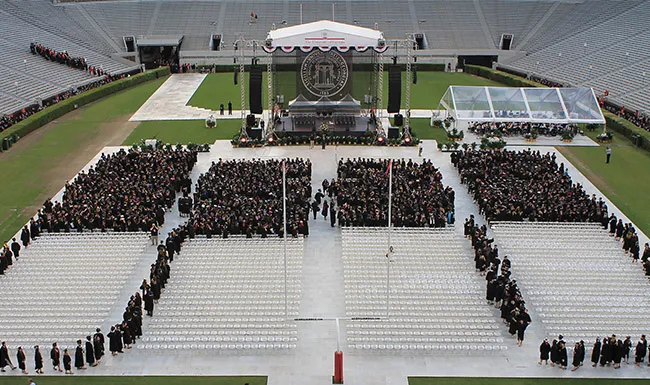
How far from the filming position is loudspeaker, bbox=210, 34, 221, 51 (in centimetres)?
7138

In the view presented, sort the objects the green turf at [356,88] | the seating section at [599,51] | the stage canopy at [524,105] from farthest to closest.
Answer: the seating section at [599,51] < the green turf at [356,88] < the stage canopy at [524,105]

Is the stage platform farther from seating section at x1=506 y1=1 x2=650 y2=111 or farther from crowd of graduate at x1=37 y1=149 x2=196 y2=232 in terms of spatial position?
seating section at x1=506 y1=1 x2=650 y2=111

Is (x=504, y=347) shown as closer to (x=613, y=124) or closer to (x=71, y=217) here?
(x=71, y=217)

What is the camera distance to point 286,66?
43.3 m

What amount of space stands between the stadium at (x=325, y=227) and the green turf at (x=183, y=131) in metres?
0.27

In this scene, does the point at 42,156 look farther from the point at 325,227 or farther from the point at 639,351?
the point at 639,351

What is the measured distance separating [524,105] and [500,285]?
24.6 m

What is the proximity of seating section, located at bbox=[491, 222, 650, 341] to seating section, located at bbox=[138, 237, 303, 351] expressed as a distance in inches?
325

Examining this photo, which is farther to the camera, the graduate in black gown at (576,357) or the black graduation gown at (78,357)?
the graduate in black gown at (576,357)

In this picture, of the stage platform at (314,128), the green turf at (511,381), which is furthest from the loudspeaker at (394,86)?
the green turf at (511,381)

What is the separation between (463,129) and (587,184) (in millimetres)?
11356

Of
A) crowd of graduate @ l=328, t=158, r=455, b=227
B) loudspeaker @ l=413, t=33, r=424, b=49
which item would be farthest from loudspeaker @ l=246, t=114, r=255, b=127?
loudspeaker @ l=413, t=33, r=424, b=49

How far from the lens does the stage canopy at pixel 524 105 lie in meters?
43.2

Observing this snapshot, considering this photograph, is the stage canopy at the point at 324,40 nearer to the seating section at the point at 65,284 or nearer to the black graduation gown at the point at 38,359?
the seating section at the point at 65,284
